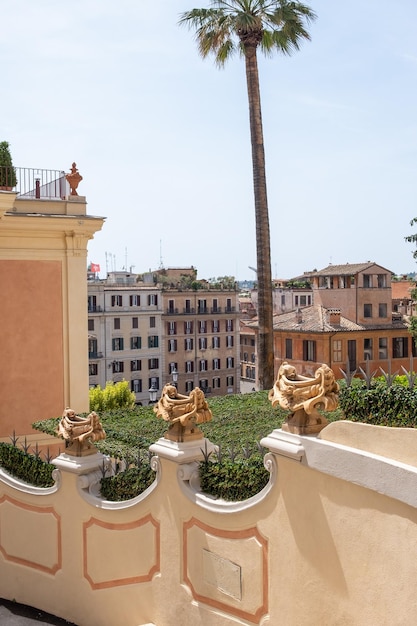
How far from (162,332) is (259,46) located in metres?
46.2

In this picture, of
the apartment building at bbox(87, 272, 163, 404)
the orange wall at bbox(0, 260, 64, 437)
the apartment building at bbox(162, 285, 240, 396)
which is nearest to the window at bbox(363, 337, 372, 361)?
the apartment building at bbox(162, 285, 240, 396)

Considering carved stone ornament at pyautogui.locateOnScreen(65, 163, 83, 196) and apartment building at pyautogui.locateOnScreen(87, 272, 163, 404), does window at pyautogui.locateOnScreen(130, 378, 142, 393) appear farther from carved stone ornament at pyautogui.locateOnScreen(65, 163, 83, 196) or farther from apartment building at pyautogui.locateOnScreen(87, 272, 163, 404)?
carved stone ornament at pyautogui.locateOnScreen(65, 163, 83, 196)

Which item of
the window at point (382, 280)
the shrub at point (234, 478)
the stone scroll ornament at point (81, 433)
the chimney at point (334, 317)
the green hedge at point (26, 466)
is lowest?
the green hedge at point (26, 466)

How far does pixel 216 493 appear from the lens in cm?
729

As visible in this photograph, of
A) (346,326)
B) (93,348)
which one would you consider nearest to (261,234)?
(346,326)

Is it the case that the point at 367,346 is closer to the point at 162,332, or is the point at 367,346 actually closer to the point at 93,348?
the point at 162,332

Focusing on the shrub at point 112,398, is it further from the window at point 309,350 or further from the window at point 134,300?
the window at point 134,300

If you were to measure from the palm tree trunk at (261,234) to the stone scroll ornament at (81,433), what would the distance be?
33.3ft

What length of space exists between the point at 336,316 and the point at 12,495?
37409 millimetres

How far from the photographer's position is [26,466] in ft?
31.3

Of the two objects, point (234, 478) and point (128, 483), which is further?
point (128, 483)

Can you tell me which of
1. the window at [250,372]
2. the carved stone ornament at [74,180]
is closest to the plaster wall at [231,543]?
the carved stone ornament at [74,180]

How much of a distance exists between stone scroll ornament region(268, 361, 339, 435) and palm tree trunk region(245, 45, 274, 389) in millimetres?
11837

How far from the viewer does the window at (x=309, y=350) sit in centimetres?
4500
